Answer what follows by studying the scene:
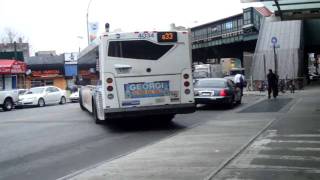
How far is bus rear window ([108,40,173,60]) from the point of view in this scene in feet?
54.6

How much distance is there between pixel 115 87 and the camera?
16.6 meters

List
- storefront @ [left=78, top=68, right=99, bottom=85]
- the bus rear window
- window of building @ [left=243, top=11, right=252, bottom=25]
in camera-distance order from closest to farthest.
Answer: the bus rear window, storefront @ [left=78, top=68, right=99, bottom=85], window of building @ [left=243, top=11, right=252, bottom=25]

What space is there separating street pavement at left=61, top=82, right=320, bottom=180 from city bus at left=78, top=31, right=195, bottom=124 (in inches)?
53.3

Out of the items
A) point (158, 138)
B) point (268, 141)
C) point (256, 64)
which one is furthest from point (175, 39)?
point (256, 64)

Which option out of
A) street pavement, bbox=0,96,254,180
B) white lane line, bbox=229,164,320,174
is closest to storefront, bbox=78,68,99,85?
street pavement, bbox=0,96,254,180

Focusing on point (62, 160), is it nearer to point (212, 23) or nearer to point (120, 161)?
point (120, 161)

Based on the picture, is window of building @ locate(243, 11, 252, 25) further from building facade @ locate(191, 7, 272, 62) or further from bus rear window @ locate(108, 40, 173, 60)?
bus rear window @ locate(108, 40, 173, 60)

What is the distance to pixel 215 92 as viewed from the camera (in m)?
24.6

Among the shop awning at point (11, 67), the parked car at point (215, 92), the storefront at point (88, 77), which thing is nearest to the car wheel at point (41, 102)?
the shop awning at point (11, 67)

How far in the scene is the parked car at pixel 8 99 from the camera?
112 feet

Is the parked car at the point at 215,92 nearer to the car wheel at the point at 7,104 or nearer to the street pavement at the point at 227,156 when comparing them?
the street pavement at the point at 227,156

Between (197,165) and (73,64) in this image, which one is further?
(73,64)

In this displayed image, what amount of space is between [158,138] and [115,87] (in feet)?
8.45

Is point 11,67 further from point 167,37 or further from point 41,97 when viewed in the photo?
point 167,37
